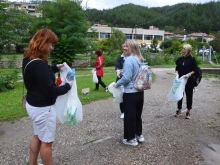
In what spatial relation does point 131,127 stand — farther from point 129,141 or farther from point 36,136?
point 36,136

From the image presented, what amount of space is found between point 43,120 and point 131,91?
176 centimetres

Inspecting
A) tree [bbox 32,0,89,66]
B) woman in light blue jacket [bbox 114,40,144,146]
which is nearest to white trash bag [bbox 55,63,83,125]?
woman in light blue jacket [bbox 114,40,144,146]

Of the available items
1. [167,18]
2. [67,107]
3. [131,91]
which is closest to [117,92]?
[131,91]

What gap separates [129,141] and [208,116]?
10.1 ft

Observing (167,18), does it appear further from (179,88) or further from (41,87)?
(41,87)

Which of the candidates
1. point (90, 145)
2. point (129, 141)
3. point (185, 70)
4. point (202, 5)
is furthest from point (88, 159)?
point (202, 5)

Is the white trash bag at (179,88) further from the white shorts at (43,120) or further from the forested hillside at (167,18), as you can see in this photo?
the forested hillside at (167,18)

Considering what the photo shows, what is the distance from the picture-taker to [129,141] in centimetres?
449

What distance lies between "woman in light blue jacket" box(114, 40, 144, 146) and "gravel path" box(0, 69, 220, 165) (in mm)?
256

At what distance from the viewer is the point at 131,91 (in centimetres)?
430

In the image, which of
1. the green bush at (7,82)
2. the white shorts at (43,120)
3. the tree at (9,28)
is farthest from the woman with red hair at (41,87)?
the green bush at (7,82)

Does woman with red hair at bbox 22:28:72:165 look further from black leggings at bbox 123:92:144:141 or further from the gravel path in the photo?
black leggings at bbox 123:92:144:141

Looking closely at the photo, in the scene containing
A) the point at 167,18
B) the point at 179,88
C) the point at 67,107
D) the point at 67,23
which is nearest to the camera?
the point at 67,107

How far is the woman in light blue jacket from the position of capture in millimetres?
4211
